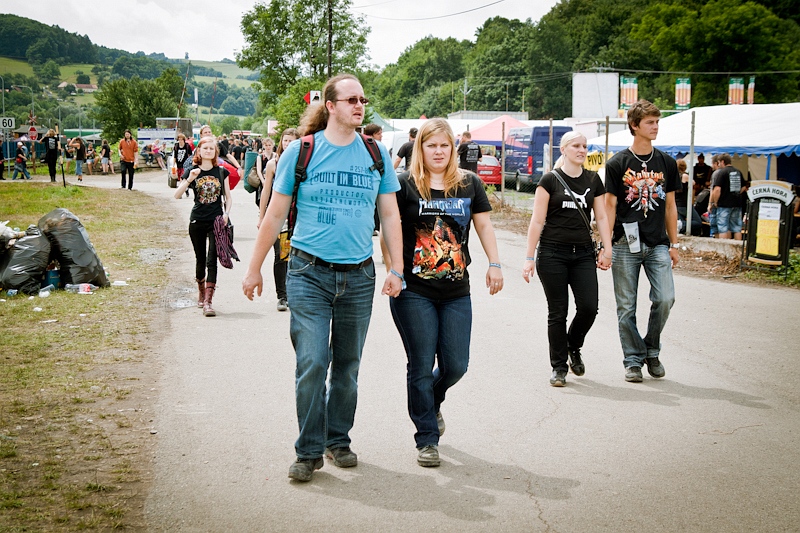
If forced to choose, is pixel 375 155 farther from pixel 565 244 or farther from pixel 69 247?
pixel 69 247

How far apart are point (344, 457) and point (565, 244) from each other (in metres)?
2.50

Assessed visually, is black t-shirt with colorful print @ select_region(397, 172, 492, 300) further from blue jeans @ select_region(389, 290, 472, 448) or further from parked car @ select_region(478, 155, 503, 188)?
parked car @ select_region(478, 155, 503, 188)

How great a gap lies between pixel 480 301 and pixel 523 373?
3.22 meters

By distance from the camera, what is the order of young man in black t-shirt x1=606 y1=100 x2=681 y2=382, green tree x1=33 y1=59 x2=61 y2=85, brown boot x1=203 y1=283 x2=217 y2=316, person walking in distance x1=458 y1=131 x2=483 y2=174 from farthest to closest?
green tree x1=33 y1=59 x2=61 y2=85, person walking in distance x1=458 y1=131 x2=483 y2=174, brown boot x1=203 y1=283 x2=217 y2=316, young man in black t-shirt x1=606 y1=100 x2=681 y2=382

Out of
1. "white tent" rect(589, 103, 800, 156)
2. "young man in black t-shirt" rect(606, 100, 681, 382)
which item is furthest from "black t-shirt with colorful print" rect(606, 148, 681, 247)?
"white tent" rect(589, 103, 800, 156)

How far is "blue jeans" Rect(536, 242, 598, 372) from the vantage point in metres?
6.30

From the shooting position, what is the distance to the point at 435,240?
15.5ft

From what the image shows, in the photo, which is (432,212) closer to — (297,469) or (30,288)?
(297,469)

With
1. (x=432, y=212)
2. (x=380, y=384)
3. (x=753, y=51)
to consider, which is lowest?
(x=380, y=384)

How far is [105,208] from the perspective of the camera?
72.0 feet

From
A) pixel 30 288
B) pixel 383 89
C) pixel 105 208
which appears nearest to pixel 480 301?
pixel 30 288

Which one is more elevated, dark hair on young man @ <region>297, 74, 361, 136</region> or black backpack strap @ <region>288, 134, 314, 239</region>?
dark hair on young man @ <region>297, 74, 361, 136</region>

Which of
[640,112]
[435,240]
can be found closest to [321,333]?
[435,240]

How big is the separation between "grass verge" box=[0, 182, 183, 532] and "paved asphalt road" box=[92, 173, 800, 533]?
0.61 ft
